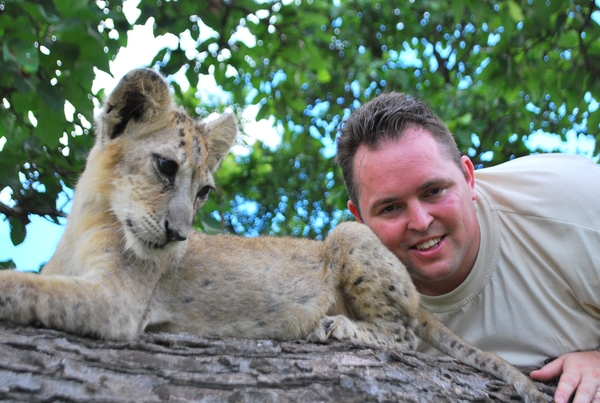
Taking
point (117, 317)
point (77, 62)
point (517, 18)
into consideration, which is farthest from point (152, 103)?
point (517, 18)

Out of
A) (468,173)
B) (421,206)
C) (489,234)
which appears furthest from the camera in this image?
(468,173)

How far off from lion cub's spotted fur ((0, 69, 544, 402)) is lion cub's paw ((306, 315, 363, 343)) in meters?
0.01

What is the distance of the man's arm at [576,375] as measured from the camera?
3693 mm

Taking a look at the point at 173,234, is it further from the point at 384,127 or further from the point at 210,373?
the point at 384,127

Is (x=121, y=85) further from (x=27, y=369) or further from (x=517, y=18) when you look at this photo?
(x=517, y=18)

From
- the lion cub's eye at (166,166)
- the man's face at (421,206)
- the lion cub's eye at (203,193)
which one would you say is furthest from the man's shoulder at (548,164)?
the lion cub's eye at (166,166)

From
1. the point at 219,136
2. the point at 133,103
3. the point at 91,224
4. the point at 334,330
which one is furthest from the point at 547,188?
the point at 91,224

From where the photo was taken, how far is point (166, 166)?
401cm

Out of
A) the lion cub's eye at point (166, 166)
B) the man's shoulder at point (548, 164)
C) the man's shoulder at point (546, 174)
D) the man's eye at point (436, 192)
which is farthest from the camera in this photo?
the man's shoulder at point (548, 164)

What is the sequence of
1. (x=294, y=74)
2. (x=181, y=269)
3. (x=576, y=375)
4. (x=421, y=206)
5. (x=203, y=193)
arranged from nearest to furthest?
(x=576, y=375)
(x=181, y=269)
(x=203, y=193)
(x=421, y=206)
(x=294, y=74)

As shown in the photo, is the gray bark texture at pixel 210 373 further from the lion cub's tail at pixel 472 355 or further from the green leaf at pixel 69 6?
the green leaf at pixel 69 6

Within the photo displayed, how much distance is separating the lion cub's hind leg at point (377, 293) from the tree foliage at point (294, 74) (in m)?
1.35

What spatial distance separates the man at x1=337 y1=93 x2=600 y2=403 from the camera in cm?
448

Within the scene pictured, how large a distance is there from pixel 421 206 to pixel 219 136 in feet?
6.66
